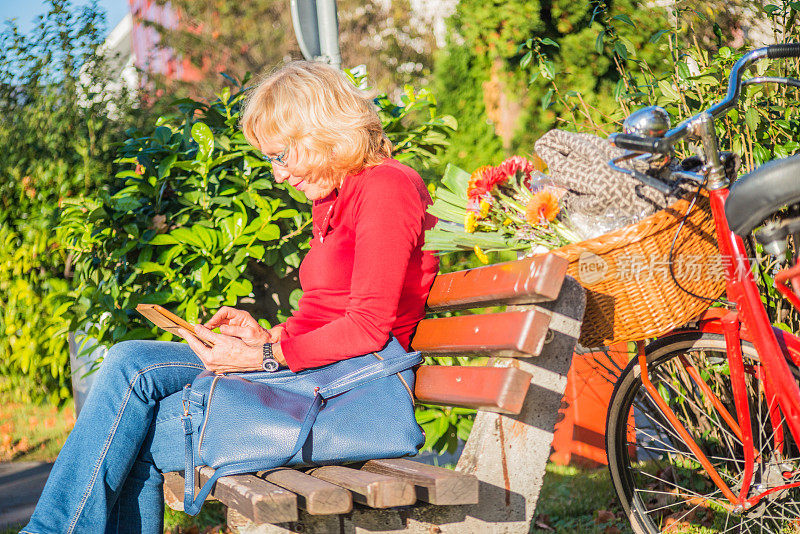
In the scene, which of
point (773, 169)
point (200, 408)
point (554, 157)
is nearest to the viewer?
point (773, 169)

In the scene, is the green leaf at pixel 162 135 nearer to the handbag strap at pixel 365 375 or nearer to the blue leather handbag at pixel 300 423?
→ the blue leather handbag at pixel 300 423

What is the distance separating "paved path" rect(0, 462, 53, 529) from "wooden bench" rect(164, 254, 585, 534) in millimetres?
2274

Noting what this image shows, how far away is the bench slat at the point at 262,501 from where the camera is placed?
57.7 inches

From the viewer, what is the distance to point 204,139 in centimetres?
317

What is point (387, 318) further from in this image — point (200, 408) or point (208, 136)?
point (208, 136)

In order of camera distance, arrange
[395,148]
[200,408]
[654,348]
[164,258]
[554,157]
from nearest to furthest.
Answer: [200,408]
[554,157]
[654,348]
[164,258]
[395,148]

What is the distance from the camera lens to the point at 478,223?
7.25 feet

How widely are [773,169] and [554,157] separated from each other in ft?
1.80

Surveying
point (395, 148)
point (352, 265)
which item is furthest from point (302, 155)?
point (395, 148)

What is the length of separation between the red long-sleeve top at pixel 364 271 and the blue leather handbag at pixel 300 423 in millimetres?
99

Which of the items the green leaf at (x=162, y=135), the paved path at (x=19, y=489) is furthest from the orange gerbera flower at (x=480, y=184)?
the paved path at (x=19, y=489)

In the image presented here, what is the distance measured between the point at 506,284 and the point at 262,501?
0.71m

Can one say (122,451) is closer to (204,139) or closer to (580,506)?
(204,139)

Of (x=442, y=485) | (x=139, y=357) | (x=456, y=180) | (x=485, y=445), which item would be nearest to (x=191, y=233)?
(x=139, y=357)
